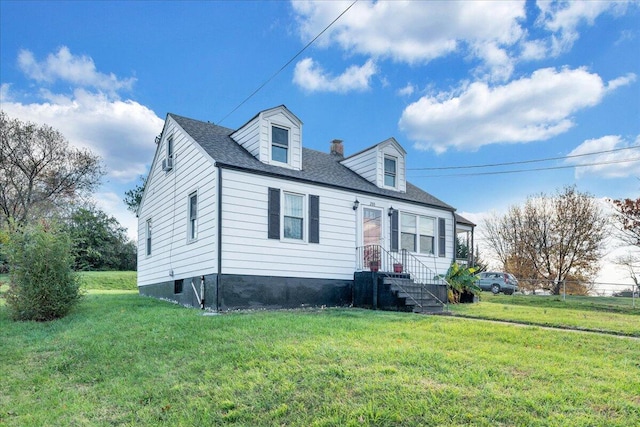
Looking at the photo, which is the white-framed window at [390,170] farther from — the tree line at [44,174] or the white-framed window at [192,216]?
the tree line at [44,174]

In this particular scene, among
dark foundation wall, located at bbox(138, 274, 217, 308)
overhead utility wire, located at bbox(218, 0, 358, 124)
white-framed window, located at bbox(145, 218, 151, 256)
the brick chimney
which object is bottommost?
dark foundation wall, located at bbox(138, 274, 217, 308)

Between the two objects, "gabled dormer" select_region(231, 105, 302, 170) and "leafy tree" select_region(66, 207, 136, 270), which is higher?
"gabled dormer" select_region(231, 105, 302, 170)

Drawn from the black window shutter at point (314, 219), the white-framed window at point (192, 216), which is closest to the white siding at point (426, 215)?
the black window shutter at point (314, 219)

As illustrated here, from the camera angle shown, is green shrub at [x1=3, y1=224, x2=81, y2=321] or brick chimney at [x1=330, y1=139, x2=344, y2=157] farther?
brick chimney at [x1=330, y1=139, x2=344, y2=157]

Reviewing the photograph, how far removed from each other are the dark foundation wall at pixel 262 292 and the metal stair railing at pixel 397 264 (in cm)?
89

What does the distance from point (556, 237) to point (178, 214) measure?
26.2m

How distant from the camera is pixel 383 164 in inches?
591

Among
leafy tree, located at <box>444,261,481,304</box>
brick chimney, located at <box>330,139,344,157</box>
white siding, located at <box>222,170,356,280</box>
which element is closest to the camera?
white siding, located at <box>222,170,356,280</box>

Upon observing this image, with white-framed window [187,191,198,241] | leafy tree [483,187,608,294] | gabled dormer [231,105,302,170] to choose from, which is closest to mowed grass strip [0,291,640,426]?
white-framed window [187,191,198,241]

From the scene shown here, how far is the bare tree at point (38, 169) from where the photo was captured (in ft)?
84.5

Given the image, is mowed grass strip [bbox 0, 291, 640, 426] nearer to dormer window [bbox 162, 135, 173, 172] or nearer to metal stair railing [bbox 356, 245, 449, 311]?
metal stair railing [bbox 356, 245, 449, 311]

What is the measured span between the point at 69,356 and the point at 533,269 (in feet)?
99.0

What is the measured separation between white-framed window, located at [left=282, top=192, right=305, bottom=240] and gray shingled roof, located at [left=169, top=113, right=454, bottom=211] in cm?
55

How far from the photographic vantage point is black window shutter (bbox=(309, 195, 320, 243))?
12.2 meters
